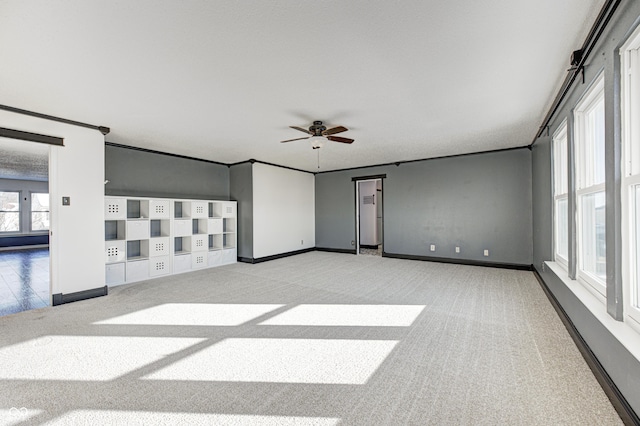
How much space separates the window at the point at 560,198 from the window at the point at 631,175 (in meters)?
2.03

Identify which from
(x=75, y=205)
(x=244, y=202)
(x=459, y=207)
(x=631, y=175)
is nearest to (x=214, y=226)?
(x=244, y=202)

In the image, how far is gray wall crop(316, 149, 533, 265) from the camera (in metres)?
5.55

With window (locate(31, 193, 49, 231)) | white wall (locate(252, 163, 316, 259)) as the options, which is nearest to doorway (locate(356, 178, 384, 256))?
white wall (locate(252, 163, 316, 259))

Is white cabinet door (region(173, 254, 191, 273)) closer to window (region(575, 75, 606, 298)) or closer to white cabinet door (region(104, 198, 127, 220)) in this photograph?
white cabinet door (region(104, 198, 127, 220))

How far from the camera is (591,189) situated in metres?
2.38

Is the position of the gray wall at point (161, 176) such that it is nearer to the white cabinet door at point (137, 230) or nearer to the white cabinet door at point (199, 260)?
the white cabinet door at point (137, 230)

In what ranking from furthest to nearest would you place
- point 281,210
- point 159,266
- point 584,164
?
point 281,210, point 159,266, point 584,164

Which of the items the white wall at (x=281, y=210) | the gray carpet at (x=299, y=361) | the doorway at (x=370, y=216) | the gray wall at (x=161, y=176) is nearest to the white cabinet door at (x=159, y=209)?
the gray wall at (x=161, y=176)

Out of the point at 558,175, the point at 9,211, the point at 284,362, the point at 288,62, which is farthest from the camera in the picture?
→ the point at 9,211

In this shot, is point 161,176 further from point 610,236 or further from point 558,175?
point 558,175

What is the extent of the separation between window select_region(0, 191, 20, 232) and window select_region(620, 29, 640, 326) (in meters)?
14.4

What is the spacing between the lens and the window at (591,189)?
7.65ft

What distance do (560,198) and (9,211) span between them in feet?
48.1

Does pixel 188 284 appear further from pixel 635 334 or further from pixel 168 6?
pixel 635 334
